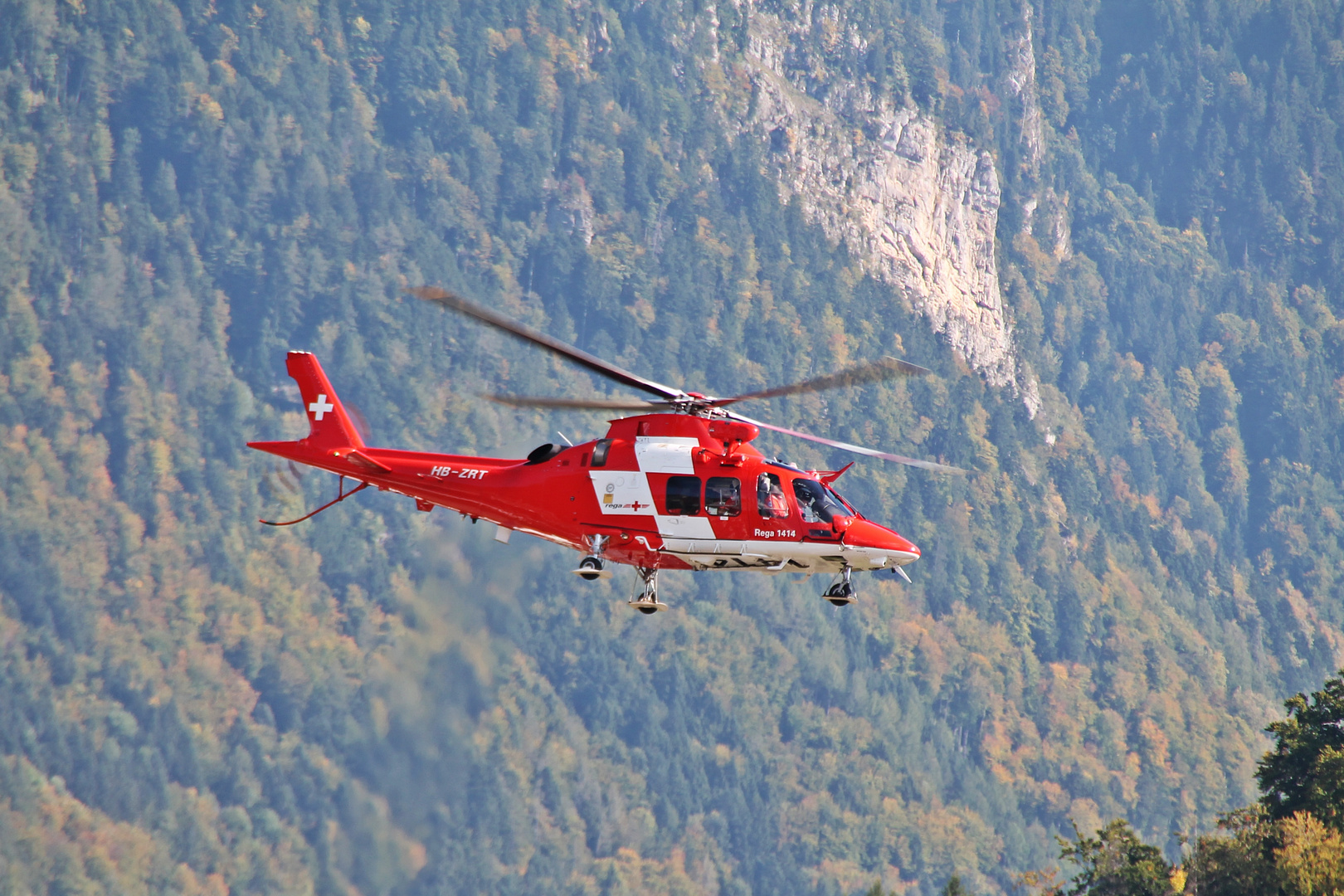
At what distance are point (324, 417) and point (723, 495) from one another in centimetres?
1104

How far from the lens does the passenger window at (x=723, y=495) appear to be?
3262 centimetres

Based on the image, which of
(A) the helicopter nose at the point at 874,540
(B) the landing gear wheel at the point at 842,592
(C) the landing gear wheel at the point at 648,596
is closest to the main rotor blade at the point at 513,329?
(C) the landing gear wheel at the point at 648,596

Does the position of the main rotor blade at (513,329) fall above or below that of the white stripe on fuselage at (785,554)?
above

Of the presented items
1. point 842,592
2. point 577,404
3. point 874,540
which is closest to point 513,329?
point 577,404

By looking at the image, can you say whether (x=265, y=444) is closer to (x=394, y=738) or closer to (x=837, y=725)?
(x=394, y=738)

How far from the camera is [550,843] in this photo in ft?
445

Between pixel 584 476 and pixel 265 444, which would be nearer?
Result: pixel 584 476

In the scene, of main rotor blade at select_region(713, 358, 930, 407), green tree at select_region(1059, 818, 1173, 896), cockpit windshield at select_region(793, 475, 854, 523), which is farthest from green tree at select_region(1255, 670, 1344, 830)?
main rotor blade at select_region(713, 358, 930, 407)

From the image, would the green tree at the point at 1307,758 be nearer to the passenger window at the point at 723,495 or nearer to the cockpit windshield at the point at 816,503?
the cockpit windshield at the point at 816,503

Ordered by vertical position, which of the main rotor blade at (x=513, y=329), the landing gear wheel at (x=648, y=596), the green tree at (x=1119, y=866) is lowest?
the green tree at (x=1119, y=866)

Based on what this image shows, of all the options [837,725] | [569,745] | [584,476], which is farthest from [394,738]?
[837,725]

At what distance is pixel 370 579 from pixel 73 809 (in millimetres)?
36247

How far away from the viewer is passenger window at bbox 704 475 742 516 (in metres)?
32.6

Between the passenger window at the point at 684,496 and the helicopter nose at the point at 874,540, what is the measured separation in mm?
3047
